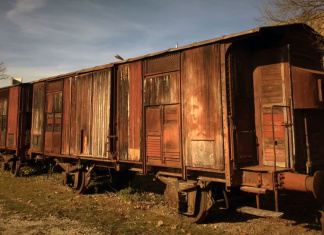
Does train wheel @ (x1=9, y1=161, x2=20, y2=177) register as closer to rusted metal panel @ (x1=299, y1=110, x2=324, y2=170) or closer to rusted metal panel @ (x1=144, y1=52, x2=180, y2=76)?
rusted metal panel @ (x1=144, y1=52, x2=180, y2=76)

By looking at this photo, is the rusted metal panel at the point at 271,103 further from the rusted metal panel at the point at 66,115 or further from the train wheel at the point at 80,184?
the rusted metal panel at the point at 66,115

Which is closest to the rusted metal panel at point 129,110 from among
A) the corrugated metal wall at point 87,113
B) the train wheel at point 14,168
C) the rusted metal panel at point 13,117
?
the corrugated metal wall at point 87,113

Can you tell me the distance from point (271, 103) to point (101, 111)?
5.48m

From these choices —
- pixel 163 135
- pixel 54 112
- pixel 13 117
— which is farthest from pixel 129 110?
pixel 13 117

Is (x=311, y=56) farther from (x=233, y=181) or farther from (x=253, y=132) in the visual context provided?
(x=233, y=181)

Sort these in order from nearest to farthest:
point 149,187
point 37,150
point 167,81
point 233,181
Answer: point 233,181
point 167,81
point 149,187
point 37,150

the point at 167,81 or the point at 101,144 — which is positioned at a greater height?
the point at 167,81

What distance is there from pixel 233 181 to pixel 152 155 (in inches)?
99.6

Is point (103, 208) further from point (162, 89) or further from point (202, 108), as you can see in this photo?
point (202, 108)

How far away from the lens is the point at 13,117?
547 inches

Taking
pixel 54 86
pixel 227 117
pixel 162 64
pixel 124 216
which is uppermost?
pixel 54 86

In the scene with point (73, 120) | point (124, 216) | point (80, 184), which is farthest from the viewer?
point (73, 120)

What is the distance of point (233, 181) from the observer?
227 inches

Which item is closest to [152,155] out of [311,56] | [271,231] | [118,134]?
[118,134]
